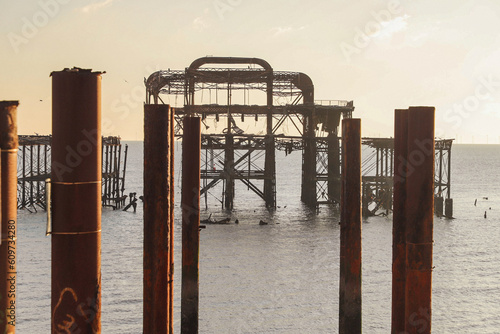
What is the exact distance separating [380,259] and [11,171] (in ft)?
114

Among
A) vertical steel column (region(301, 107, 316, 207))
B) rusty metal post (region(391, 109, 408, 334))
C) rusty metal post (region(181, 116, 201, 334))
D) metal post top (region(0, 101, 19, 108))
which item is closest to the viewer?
metal post top (region(0, 101, 19, 108))

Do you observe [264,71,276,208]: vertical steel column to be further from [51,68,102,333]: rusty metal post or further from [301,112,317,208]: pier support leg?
[51,68,102,333]: rusty metal post

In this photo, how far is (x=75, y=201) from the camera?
4629 millimetres

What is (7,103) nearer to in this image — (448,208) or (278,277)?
(278,277)

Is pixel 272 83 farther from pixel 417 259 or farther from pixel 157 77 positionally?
pixel 417 259

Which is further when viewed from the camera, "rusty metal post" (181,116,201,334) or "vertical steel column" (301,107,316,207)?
"vertical steel column" (301,107,316,207)

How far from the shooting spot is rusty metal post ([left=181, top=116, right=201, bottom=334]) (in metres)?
9.83

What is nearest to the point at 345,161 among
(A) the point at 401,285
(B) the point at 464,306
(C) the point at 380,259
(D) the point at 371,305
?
(A) the point at 401,285

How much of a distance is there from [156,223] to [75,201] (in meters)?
2.34

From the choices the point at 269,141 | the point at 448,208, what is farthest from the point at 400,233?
the point at 448,208

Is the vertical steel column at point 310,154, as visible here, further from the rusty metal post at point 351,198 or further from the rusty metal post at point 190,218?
the rusty metal post at point 351,198

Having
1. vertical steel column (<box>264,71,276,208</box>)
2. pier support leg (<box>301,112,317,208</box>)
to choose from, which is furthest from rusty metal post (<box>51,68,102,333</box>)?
pier support leg (<box>301,112,317,208</box>)

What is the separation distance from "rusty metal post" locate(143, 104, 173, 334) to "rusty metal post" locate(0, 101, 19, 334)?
199 centimetres

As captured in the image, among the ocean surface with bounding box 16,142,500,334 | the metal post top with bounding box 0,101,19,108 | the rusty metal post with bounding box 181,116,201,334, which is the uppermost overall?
the metal post top with bounding box 0,101,19,108
